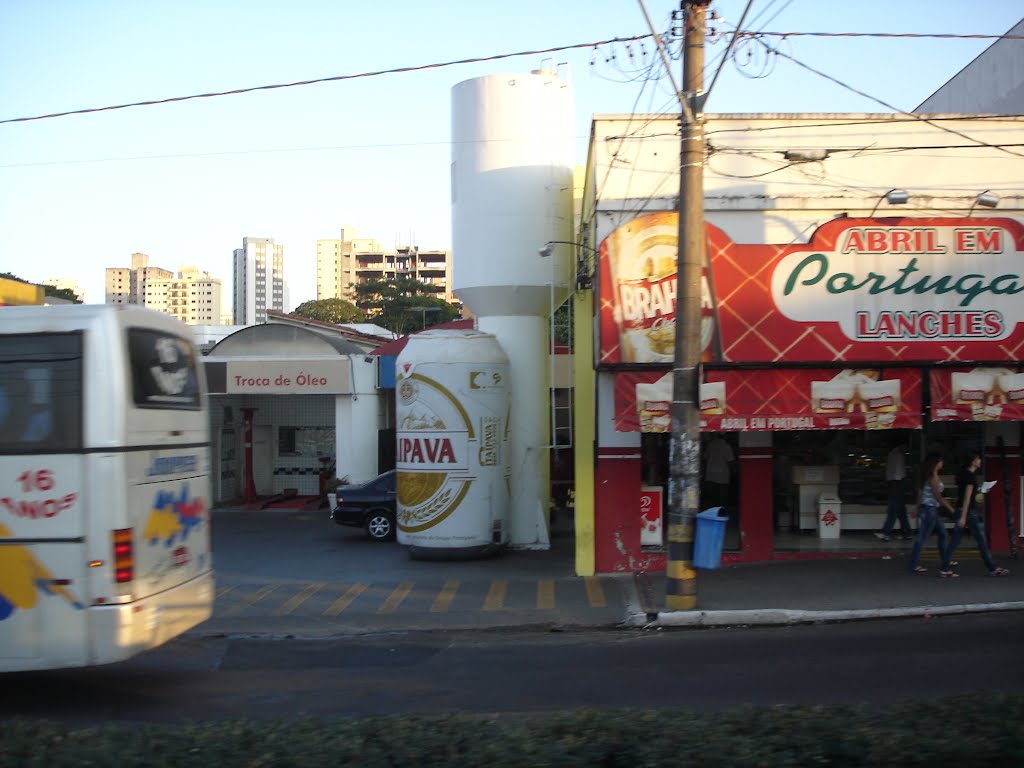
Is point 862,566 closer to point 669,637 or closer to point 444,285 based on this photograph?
point 669,637

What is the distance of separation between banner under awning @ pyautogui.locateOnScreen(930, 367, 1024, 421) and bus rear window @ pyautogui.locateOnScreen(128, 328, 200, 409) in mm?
10055

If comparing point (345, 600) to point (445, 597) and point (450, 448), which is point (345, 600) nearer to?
point (445, 597)

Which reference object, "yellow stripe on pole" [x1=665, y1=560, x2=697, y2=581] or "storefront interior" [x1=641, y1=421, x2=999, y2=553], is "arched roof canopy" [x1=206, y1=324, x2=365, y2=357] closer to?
"storefront interior" [x1=641, y1=421, x2=999, y2=553]

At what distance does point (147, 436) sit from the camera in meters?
8.01

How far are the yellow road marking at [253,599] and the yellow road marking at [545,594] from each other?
4091mm

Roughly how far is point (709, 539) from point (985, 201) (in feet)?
23.0

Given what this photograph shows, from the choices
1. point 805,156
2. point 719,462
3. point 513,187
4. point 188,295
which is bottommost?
point 719,462

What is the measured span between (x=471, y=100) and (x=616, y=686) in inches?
475

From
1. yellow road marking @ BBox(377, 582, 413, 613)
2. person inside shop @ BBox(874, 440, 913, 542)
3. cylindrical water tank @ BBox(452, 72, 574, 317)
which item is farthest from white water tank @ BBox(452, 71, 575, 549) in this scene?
person inside shop @ BBox(874, 440, 913, 542)

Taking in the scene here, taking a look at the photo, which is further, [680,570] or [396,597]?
[396,597]

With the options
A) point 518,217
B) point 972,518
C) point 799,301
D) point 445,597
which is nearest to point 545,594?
point 445,597

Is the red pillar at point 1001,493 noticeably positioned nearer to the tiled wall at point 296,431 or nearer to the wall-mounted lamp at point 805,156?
the wall-mounted lamp at point 805,156

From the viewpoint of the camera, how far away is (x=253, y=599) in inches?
528

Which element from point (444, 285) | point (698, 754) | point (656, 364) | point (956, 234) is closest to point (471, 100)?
point (656, 364)
